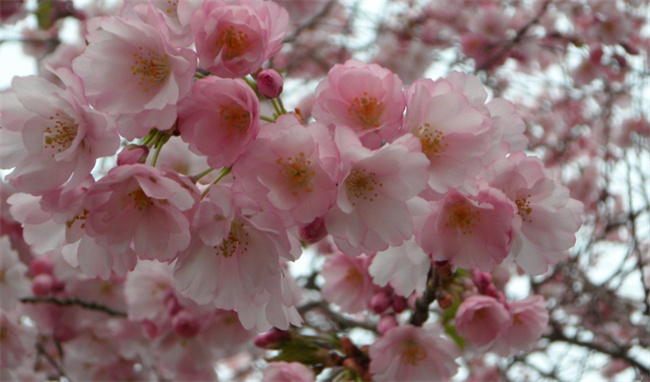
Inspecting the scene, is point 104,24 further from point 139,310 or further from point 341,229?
point 139,310

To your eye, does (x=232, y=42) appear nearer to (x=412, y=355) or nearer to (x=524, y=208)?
(x=524, y=208)

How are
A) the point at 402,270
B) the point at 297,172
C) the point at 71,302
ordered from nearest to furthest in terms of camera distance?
the point at 297,172 < the point at 402,270 < the point at 71,302

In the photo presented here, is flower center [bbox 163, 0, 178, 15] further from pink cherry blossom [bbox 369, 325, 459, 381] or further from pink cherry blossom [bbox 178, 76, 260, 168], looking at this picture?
pink cherry blossom [bbox 369, 325, 459, 381]

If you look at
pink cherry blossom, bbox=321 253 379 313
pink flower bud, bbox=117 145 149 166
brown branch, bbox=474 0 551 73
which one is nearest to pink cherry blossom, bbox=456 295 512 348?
pink cherry blossom, bbox=321 253 379 313

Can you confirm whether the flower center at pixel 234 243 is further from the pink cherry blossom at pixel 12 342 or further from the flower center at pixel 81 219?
the pink cherry blossom at pixel 12 342

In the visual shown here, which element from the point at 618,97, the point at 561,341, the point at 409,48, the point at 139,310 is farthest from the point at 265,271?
the point at 618,97

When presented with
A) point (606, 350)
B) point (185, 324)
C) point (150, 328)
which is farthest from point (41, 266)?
point (606, 350)
